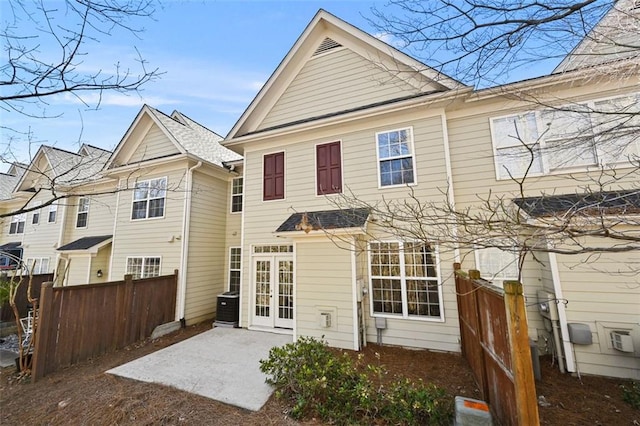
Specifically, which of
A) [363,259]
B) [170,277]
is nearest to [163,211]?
[170,277]

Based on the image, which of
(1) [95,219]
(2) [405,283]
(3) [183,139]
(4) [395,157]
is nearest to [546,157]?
(4) [395,157]

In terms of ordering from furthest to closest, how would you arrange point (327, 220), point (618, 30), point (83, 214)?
point (83, 214) → point (327, 220) → point (618, 30)

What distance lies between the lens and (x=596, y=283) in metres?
4.98

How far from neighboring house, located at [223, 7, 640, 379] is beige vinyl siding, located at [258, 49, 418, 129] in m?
0.04

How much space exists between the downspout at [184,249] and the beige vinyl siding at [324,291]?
14.6 feet

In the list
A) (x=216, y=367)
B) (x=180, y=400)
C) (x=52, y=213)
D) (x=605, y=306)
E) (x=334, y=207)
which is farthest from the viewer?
(x=52, y=213)

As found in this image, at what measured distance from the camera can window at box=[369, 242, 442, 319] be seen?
6473 mm

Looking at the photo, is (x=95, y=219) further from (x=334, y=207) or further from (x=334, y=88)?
(x=334, y=88)

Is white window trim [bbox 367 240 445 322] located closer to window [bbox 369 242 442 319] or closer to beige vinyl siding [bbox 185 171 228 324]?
window [bbox 369 242 442 319]

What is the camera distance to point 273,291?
8219mm

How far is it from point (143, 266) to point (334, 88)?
30.7 ft

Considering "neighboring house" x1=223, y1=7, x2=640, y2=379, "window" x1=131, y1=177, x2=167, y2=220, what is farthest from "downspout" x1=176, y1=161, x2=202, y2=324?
"neighboring house" x1=223, y1=7, x2=640, y2=379

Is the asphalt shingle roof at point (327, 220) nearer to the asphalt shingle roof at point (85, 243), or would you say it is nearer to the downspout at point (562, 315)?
the downspout at point (562, 315)

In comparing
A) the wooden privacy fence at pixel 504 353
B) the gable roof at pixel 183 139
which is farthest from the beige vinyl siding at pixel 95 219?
the wooden privacy fence at pixel 504 353
